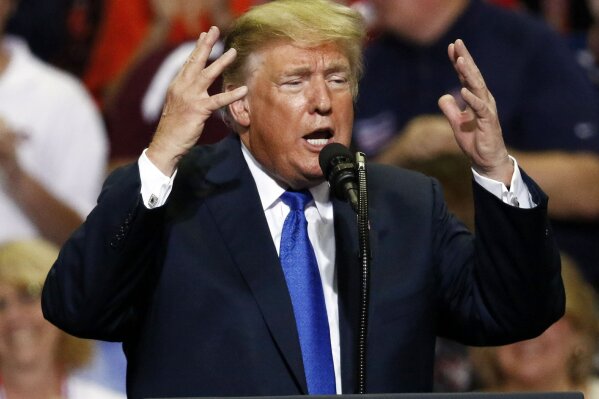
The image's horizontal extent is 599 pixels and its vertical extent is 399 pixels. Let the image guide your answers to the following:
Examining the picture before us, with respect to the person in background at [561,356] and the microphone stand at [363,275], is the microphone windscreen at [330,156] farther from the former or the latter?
the person in background at [561,356]

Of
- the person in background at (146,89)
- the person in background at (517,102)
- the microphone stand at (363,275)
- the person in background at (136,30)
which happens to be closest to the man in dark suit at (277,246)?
the microphone stand at (363,275)

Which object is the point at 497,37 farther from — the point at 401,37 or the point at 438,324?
the point at 438,324

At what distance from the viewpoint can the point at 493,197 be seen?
8.04ft

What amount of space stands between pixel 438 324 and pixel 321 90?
56cm

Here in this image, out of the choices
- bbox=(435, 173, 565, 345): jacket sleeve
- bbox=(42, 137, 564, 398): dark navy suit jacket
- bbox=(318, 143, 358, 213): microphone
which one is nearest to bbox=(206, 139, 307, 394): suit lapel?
bbox=(42, 137, 564, 398): dark navy suit jacket

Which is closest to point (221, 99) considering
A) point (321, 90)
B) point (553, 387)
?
point (321, 90)

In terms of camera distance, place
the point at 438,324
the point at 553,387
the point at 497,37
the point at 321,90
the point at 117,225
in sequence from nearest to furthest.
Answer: the point at 117,225 < the point at 321,90 < the point at 438,324 < the point at 553,387 < the point at 497,37

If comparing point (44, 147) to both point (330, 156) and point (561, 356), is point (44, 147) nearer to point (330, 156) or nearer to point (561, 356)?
point (561, 356)

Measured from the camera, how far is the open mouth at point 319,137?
2525 mm

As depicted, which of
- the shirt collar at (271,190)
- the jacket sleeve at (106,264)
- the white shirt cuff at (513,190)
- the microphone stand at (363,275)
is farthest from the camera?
the shirt collar at (271,190)

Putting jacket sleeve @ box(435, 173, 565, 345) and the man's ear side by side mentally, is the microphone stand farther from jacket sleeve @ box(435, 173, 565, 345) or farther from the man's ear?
the man's ear

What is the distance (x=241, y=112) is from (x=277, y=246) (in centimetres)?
30

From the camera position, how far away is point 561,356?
3.91 meters

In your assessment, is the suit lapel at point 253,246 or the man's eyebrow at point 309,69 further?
the man's eyebrow at point 309,69
